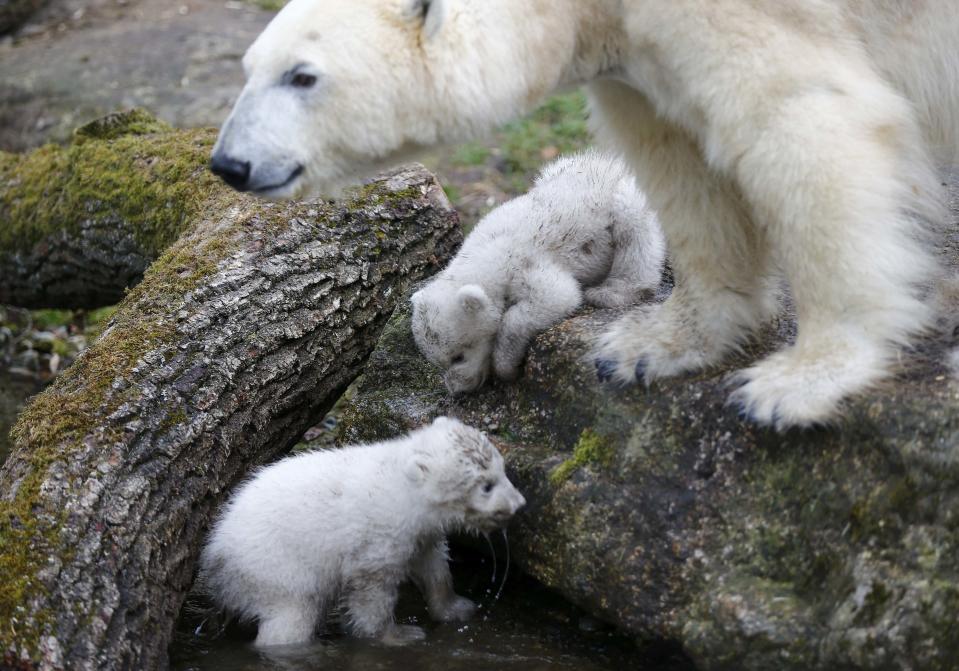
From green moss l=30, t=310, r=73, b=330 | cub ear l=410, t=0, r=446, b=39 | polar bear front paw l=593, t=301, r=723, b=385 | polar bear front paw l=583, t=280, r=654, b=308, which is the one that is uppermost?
cub ear l=410, t=0, r=446, b=39

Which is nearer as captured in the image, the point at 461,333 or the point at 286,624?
the point at 286,624

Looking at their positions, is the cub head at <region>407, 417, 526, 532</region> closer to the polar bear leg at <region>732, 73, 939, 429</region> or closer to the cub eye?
the polar bear leg at <region>732, 73, 939, 429</region>

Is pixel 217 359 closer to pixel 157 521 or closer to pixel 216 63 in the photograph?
pixel 157 521

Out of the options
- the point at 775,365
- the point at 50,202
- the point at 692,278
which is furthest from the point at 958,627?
the point at 50,202

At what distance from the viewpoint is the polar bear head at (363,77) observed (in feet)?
12.2

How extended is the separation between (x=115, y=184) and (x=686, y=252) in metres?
3.50

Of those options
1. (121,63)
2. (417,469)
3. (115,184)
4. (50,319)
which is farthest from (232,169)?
(121,63)

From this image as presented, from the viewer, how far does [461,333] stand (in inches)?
202

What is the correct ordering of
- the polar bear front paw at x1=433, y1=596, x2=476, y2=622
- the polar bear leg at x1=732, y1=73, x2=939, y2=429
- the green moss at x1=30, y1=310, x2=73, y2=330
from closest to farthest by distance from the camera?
the polar bear leg at x1=732, y1=73, x2=939, y2=429 → the polar bear front paw at x1=433, y1=596, x2=476, y2=622 → the green moss at x1=30, y1=310, x2=73, y2=330

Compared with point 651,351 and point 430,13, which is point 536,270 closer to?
point 651,351

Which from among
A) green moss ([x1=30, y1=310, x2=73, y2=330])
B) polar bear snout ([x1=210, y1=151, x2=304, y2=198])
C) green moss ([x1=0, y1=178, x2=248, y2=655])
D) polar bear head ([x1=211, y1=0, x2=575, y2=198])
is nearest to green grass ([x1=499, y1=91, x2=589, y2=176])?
green moss ([x1=30, y1=310, x2=73, y2=330])

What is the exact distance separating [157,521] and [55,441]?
47 centimetres

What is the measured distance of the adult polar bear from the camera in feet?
12.0

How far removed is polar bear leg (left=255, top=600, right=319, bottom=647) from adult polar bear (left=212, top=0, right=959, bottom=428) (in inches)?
65.6
